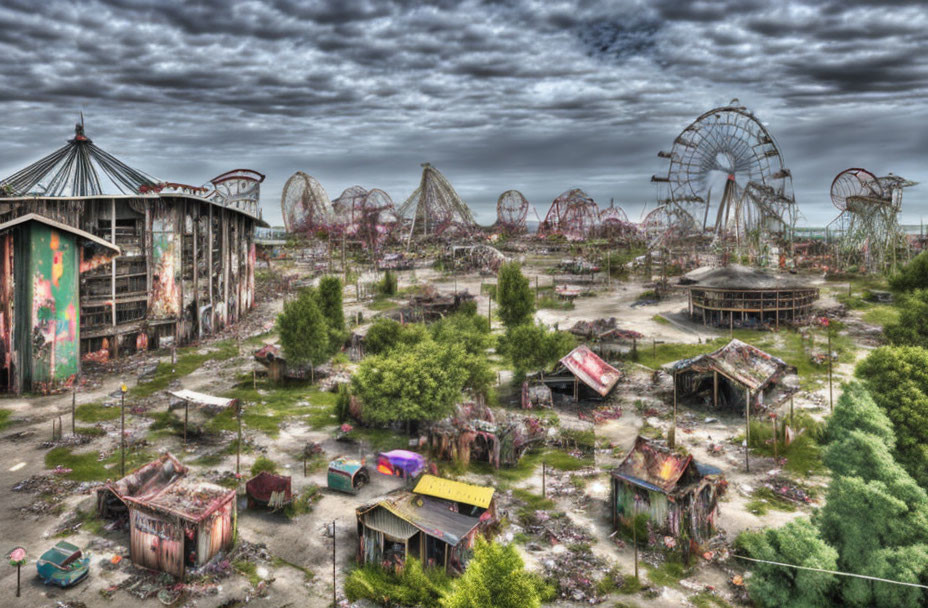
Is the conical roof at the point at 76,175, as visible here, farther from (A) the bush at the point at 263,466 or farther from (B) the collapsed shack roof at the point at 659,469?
(B) the collapsed shack roof at the point at 659,469

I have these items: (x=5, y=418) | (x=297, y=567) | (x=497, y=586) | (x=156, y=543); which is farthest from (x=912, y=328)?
(x=5, y=418)

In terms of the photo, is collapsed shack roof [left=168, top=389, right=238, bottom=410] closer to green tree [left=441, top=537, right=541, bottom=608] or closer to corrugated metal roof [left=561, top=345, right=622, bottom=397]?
corrugated metal roof [left=561, top=345, right=622, bottom=397]

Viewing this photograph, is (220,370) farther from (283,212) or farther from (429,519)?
(283,212)

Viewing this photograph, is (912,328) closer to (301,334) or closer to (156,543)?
(301,334)

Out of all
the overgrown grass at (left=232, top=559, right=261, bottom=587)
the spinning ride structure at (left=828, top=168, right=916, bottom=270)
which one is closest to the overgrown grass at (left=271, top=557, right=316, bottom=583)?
the overgrown grass at (left=232, top=559, right=261, bottom=587)

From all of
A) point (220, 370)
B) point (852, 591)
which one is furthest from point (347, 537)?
point (220, 370)
